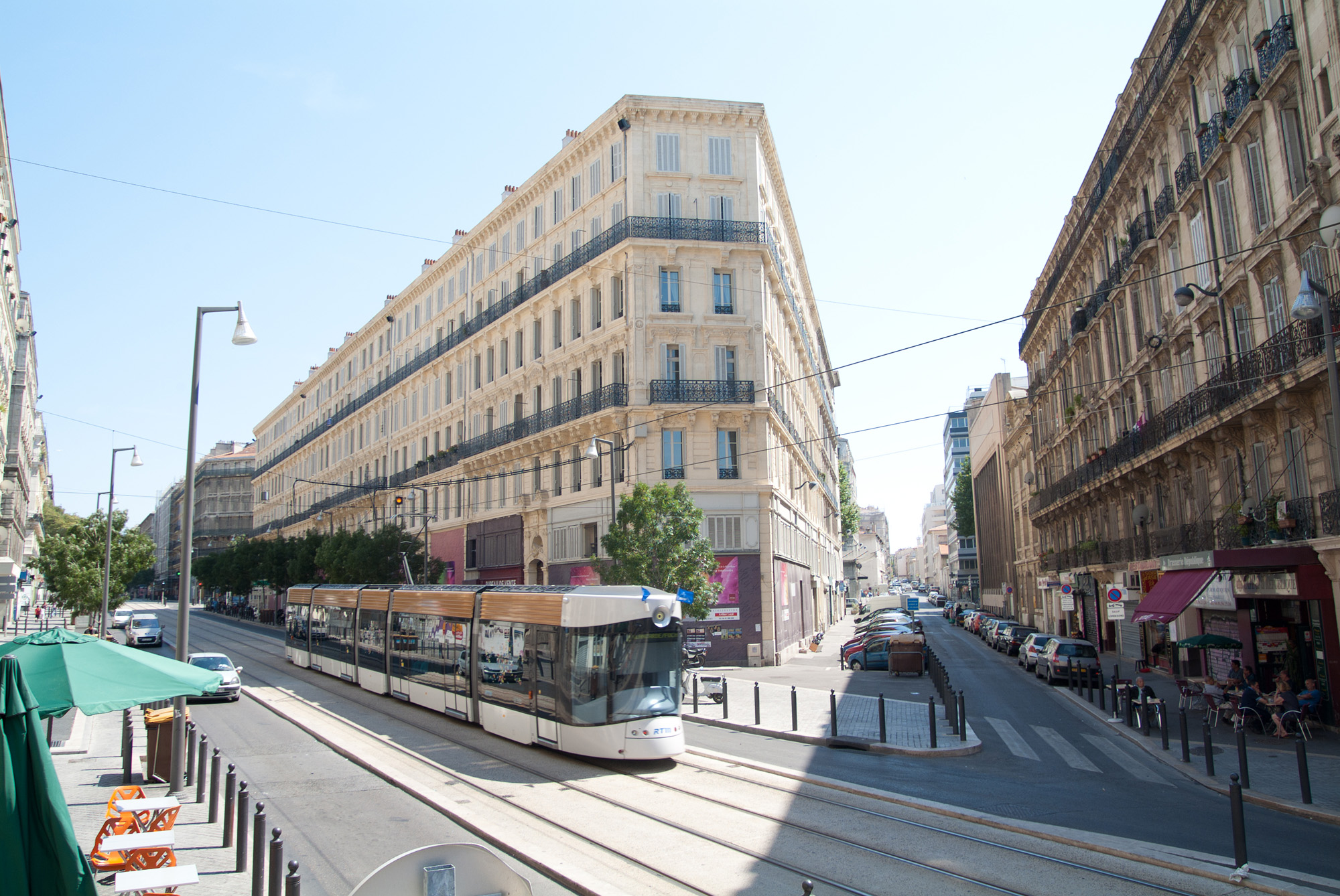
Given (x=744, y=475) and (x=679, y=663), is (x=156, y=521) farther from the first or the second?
(x=679, y=663)

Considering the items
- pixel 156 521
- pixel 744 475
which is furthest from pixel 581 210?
pixel 156 521

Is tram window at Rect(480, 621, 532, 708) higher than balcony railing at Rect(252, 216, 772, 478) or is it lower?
lower

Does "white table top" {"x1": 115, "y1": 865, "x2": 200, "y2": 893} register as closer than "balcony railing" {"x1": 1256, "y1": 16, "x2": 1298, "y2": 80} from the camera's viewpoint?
Yes

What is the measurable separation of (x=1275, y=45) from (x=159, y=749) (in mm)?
24044

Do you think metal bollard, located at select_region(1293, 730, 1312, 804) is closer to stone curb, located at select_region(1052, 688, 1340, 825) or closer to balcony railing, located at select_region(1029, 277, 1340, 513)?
stone curb, located at select_region(1052, 688, 1340, 825)

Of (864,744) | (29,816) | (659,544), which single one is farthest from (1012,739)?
(29,816)

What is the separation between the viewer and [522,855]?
30.9 ft

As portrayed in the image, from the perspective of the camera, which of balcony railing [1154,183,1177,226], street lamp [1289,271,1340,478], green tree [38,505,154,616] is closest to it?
street lamp [1289,271,1340,478]

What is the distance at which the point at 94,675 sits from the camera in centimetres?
905

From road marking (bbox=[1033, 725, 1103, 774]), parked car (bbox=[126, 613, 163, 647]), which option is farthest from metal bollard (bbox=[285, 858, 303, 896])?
A: parked car (bbox=[126, 613, 163, 647])

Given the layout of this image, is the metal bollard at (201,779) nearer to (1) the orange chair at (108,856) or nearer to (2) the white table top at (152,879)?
(1) the orange chair at (108,856)

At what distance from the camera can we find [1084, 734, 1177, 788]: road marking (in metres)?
14.3

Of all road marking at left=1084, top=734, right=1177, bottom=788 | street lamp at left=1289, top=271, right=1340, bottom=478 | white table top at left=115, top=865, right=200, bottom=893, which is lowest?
road marking at left=1084, top=734, right=1177, bottom=788

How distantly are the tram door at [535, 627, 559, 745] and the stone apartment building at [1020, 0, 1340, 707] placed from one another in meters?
13.5
